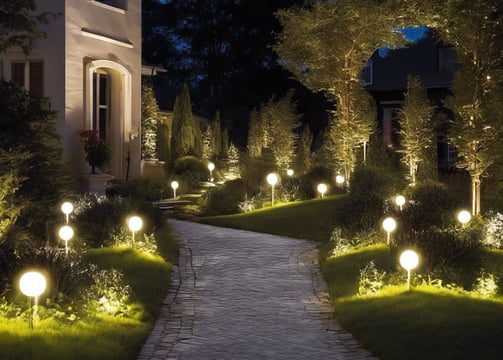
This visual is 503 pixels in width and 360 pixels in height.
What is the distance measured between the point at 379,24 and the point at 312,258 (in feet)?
41.4

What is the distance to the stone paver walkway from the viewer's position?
786 centimetres

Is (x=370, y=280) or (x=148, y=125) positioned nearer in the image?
(x=370, y=280)

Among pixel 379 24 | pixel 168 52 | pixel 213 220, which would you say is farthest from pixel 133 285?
pixel 168 52

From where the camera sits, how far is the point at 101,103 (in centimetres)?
2275

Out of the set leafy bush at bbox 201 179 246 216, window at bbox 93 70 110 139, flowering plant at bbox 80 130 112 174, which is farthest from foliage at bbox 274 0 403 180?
flowering plant at bbox 80 130 112 174

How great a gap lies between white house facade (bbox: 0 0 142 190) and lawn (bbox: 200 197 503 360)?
8.94m

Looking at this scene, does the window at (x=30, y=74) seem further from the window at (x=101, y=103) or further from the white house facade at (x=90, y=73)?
the window at (x=101, y=103)

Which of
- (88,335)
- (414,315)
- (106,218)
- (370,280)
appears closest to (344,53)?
(106,218)

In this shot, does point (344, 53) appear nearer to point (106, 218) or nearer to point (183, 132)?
point (183, 132)

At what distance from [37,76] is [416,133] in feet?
41.6

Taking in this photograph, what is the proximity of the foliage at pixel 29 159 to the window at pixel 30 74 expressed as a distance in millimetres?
8717

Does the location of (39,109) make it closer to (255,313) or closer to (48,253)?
(48,253)

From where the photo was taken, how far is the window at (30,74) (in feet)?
65.3

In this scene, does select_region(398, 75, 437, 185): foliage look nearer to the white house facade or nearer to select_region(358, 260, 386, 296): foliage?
the white house facade
